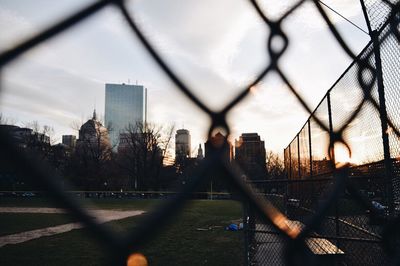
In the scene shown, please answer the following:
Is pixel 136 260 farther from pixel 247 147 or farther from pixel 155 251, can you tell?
pixel 155 251

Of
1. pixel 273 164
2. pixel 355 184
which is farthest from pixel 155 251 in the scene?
pixel 273 164

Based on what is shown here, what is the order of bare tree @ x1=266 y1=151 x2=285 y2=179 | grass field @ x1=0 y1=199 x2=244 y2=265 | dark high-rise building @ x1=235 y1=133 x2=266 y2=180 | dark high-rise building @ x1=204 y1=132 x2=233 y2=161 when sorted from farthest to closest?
bare tree @ x1=266 y1=151 x2=285 y2=179 → grass field @ x1=0 y1=199 x2=244 y2=265 → dark high-rise building @ x1=235 y1=133 x2=266 y2=180 → dark high-rise building @ x1=204 y1=132 x2=233 y2=161

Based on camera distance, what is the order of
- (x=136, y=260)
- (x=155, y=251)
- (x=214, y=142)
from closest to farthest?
(x=136, y=260)
(x=214, y=142)
(x=155, y=251)

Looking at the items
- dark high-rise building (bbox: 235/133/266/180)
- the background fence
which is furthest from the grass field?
dark high-rise building (bbox: 235/133/266/180)

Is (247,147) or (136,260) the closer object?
(136,260)

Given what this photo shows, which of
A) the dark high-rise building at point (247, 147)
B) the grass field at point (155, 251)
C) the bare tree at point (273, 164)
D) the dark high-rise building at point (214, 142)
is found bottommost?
the grass field at point (155, 251)

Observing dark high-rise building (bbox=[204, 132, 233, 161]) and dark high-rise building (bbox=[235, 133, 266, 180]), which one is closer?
dark high-rise building (bbox=[204, 132, 233, 161])

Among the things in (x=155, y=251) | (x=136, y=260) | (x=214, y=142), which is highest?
(x=214, y=142)

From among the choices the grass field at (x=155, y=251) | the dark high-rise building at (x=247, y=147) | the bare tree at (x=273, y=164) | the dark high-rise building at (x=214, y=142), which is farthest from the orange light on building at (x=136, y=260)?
the bare tree at (x=273, y=164)

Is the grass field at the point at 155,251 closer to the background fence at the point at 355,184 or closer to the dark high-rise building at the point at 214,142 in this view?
the background fence at the point at 355,184

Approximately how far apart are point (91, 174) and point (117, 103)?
1343 inches

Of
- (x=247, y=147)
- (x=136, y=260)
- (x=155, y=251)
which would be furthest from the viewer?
(x=155, y=251)

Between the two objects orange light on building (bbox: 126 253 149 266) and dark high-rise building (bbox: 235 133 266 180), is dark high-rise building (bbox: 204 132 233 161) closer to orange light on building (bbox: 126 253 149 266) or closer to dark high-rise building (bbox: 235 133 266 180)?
orange light on building (bbox: 126 253 149 266)

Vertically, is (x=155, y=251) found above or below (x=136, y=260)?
below
